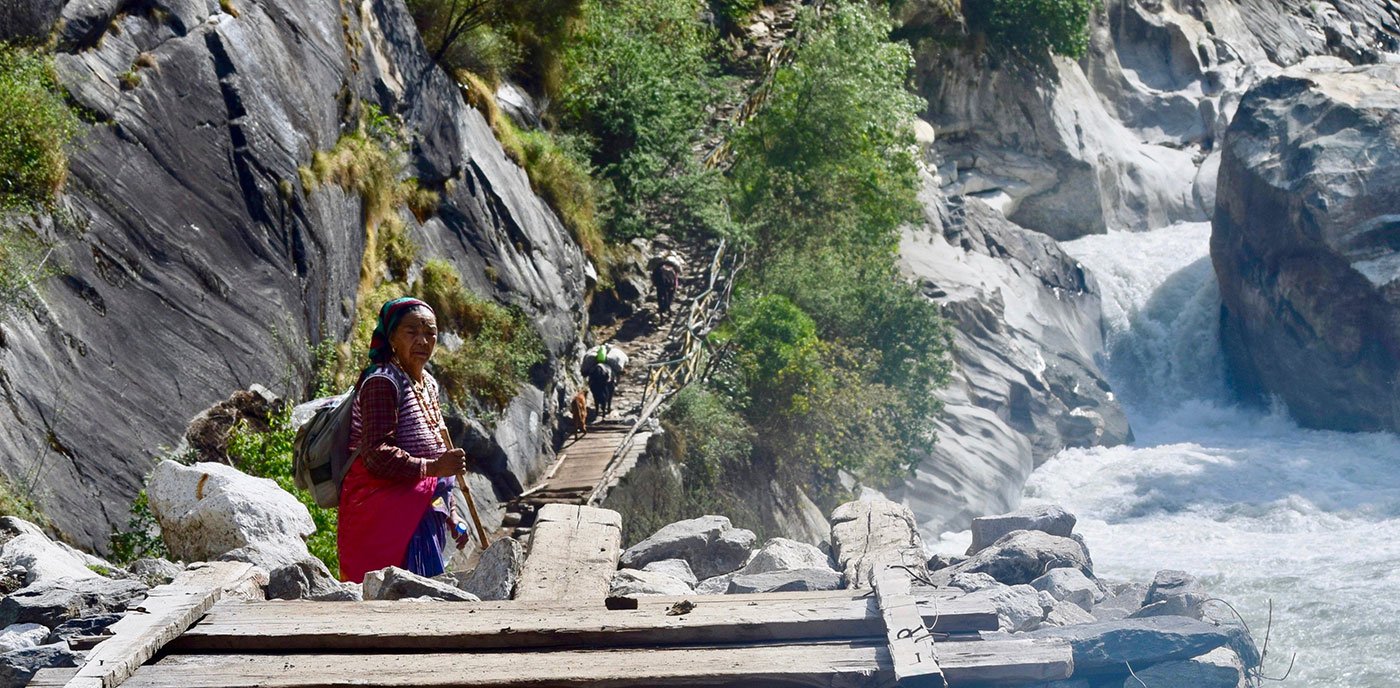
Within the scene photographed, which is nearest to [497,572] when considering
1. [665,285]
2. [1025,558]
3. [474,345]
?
[1025,558]

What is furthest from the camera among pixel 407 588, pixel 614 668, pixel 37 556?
pixel 37 556

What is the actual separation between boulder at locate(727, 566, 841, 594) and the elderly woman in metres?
1.57

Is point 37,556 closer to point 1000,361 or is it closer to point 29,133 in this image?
point 29,133

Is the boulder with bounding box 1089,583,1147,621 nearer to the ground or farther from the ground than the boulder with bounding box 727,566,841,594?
nearer to the ground

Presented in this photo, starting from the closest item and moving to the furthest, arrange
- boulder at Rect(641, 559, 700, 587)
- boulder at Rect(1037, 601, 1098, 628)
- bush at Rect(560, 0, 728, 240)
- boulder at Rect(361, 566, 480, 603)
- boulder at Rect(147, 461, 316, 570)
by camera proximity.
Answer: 1. boulder at Rect(361, 566, 480, 603)
2. boulder at Rect(1037, 601, 1098, 628)
3. boulder at Rect(147, 461, 316, 570)
4. boulder at Rect(641, 559, 700, 587)
5. bush at Rect(560, 0, 728, 240)

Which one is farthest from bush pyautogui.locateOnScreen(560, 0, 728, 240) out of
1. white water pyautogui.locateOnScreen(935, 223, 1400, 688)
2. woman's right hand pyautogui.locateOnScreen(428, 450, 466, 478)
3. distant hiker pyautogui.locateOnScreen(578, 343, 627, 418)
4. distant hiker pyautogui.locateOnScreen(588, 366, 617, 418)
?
woman's right hand pyautogui.locateOnScreen(428, 450, 466, 478)

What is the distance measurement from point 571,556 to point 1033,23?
28.7 meters

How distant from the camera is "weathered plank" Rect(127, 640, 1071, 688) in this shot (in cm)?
470

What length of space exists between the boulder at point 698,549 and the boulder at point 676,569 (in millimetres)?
324

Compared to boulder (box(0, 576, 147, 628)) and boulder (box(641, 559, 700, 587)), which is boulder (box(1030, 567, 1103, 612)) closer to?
boulder (box(641, 559, 700, 587))

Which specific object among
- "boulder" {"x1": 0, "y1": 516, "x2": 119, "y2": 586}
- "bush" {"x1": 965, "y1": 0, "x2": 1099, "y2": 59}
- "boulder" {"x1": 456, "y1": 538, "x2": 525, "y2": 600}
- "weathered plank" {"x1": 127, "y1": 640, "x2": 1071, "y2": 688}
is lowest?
"boulder" {"x1": 456, "y1": 538, "x2": 525, "y2": 600}

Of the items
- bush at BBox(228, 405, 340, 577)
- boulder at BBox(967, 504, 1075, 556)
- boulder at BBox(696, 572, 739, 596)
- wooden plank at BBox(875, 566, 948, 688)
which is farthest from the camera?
boulder at BBox(967, 504, 1075, 556)

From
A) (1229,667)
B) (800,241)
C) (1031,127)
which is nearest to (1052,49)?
(1031,127)

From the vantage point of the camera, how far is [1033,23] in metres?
32.7
